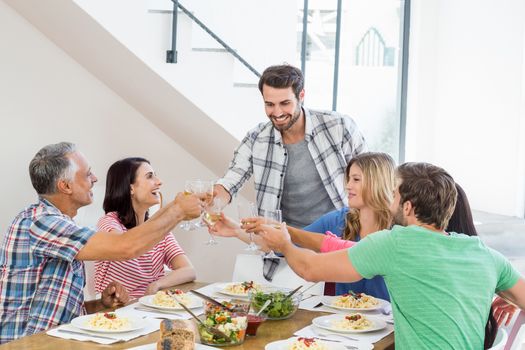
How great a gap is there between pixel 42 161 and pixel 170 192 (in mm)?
2561

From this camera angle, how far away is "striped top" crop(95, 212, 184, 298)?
3.64 meters

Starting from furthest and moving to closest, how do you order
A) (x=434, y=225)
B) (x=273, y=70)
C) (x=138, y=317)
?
(x=273, y=70)
(x=138, y=317)
(x=434, y=225)

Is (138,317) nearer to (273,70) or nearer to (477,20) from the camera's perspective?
(273,70)

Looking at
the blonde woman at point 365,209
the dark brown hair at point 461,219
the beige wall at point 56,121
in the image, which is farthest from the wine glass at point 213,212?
the beige wall at point 56,121

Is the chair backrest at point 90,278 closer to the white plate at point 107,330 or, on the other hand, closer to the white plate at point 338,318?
the white plate at point 107,330

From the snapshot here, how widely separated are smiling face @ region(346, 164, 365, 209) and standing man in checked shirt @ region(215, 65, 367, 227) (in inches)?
22.0

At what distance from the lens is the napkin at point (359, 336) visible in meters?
2.45

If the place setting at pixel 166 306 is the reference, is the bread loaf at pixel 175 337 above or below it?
above

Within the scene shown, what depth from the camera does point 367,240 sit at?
2352mm

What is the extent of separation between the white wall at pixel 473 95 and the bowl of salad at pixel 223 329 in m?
3.23

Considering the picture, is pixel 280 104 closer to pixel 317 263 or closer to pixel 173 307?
pixel 173 307

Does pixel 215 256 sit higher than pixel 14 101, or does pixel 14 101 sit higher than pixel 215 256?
pixel 14 101

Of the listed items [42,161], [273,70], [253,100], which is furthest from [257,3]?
[42,161]

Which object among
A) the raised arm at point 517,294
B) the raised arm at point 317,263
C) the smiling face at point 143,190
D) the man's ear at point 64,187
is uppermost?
the man's ear at point 64,187
